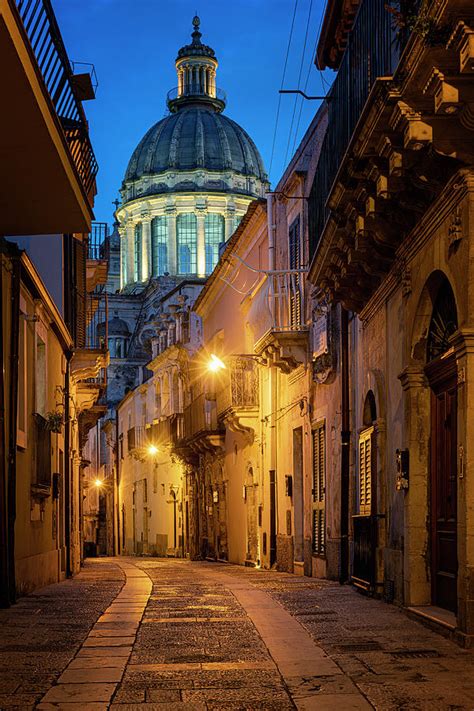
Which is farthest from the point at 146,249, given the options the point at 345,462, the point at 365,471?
the point at 365,471

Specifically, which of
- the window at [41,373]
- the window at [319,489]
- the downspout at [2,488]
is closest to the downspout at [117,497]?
the window at [319,489]

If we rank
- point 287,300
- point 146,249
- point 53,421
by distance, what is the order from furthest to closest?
point 146,249 → point 287,300 → point 53,421

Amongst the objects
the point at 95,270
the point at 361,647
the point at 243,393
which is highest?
the point at 95,270

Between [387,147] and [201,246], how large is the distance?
7022 centimetres

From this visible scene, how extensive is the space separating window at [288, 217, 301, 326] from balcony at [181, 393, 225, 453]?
10893 mm

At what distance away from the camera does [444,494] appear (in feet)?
36.1

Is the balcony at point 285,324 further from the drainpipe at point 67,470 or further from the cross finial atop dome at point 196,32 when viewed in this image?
the cross finial atop dome at point 196,32

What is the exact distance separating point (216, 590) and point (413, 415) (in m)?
5.24

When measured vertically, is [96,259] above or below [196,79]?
below

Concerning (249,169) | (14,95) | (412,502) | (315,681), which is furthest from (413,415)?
(249,169)

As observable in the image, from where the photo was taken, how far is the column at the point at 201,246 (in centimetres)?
7962

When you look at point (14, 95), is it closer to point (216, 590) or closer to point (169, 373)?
point (216, 590)

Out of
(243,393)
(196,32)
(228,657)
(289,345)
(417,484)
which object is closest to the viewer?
(228,657)

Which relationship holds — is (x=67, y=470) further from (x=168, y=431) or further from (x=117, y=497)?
(x=117, y=497)
